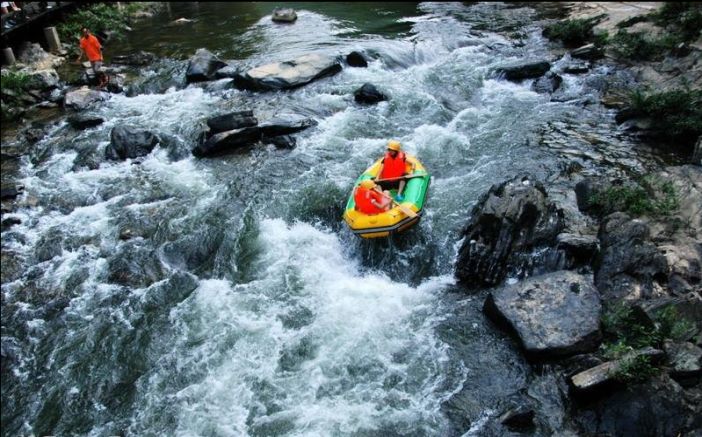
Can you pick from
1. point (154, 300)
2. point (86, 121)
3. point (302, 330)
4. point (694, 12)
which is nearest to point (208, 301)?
point (154, 300)

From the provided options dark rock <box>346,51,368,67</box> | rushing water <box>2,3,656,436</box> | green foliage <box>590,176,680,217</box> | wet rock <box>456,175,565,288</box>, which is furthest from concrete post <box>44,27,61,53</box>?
green foliage <box>590,176,680,217</box>

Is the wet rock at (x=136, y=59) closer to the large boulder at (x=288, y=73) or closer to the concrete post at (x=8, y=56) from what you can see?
the concrete post at (x=8, y=56)

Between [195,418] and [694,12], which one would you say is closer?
[195,418]

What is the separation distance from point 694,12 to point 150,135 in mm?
15309

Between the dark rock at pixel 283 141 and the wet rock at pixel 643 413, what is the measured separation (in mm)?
8864

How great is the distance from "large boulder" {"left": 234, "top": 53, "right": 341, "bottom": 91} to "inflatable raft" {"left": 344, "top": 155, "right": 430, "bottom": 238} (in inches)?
276

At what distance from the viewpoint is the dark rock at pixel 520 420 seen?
6.48 m

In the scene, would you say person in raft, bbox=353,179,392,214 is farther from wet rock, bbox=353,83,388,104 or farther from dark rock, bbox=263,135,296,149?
wet rock, bbox=353,83,388,104

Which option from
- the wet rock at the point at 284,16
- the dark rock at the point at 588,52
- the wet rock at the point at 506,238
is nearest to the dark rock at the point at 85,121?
the wet rock at the point at 506,238

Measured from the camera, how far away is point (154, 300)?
8875 mm

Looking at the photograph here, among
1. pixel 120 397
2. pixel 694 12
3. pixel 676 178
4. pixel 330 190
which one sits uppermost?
pixel 694 12

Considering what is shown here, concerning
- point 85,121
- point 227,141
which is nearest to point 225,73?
point 85,121

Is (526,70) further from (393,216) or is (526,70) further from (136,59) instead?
(136,59)

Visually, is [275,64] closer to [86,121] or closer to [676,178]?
[86,121]
